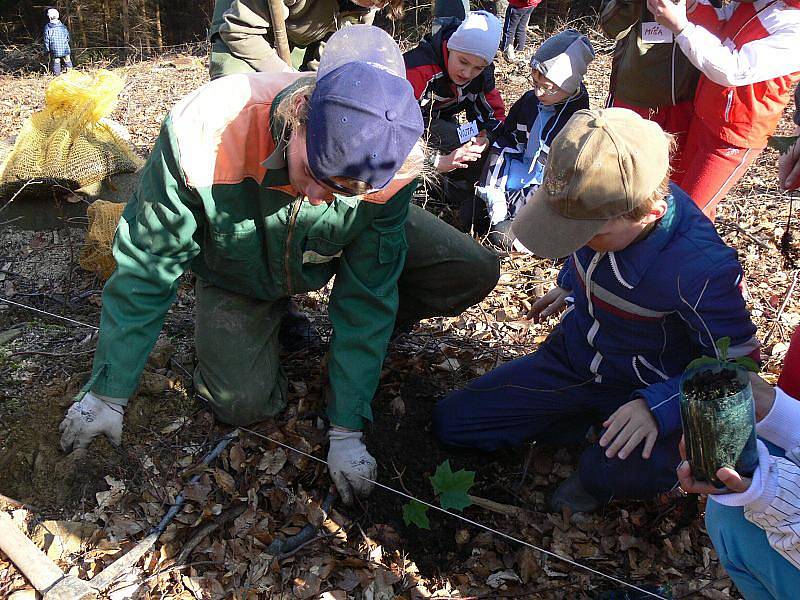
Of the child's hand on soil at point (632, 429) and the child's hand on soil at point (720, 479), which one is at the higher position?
the child's hand on soil at point (720, 479)

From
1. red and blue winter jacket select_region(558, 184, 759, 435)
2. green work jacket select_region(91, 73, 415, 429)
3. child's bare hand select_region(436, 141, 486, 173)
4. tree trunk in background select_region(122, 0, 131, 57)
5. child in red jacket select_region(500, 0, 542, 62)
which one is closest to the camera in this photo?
red and blue winter jacket select_region(558, 184, 759, 435)

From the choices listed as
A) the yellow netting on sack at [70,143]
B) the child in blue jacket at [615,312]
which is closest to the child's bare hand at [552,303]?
the child in blue jacket at [615,312]

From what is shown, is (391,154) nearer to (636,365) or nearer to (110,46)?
(636,365)

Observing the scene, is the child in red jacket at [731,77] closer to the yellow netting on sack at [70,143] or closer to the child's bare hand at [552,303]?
the child's bare hand at [552,303]

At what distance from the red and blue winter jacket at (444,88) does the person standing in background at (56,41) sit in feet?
23.0

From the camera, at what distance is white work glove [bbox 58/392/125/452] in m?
2.29

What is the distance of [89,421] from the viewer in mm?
2293

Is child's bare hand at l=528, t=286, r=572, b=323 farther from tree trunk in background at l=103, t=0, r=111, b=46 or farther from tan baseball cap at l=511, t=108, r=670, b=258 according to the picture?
tree trunk in background at l=103, t=0, r=111, b=46

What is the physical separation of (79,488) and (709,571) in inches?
87.0

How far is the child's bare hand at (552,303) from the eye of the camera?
270cm

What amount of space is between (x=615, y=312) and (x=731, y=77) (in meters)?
1.32

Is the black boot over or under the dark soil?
under

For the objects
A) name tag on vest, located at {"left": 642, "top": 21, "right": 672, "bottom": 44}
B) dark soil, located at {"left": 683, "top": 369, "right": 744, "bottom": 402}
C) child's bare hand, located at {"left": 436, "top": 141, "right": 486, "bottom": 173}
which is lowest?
child's bare hand, located at {"left": 436, "top": 141, "right": 486, "bottom": 173}

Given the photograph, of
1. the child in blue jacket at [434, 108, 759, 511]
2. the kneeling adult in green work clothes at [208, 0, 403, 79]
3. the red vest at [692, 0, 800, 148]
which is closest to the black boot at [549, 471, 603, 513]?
the child in blue jacket at [434, 108, 759, 511]
